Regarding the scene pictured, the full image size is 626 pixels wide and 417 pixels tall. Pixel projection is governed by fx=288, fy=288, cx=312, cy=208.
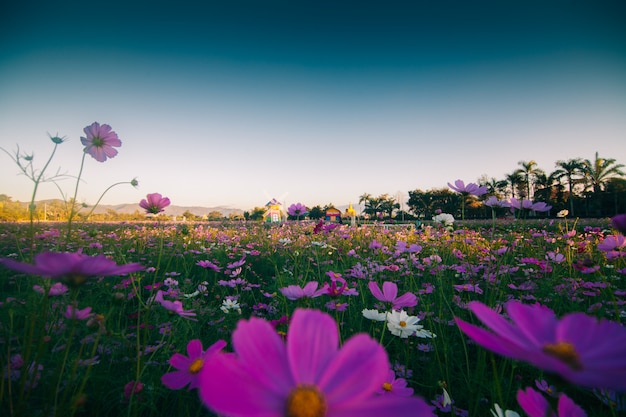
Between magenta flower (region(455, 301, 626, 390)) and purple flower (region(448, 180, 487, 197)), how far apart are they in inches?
47.0

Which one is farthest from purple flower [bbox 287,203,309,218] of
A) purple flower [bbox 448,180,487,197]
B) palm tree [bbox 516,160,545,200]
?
Result: palm tree [bbox 516,160,545,200]

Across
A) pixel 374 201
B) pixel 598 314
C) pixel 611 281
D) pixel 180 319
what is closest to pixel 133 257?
pixel 180 319

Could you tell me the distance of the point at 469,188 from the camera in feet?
4.91

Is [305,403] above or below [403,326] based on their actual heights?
above

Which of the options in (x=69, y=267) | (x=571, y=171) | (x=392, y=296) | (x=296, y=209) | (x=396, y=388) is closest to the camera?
(x=69, y=267)

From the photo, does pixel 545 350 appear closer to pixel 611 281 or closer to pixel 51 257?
pixel 51 257

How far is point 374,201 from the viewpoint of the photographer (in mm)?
49719

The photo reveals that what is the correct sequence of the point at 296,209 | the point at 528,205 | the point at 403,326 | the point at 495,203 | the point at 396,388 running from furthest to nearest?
the point at 296,209
the point at 495,203
the point at 528,205
the point at 403,326
the point at 396,388

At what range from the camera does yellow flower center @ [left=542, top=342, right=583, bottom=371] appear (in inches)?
10.9

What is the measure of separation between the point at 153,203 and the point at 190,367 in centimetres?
86

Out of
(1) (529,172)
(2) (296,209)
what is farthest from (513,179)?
(2) (296,209)

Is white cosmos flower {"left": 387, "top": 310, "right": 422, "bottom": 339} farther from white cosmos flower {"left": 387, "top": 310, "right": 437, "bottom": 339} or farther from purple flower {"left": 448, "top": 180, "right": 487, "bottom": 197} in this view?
purple flower {"left": 448, "top": 180, "right": 487, "bottom": 197}

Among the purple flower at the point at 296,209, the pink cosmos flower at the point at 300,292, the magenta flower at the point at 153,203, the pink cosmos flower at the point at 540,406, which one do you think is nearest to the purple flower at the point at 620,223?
the pink cosmos flower at the point at 540,406

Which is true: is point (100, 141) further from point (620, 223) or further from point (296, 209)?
point (620, 223)
